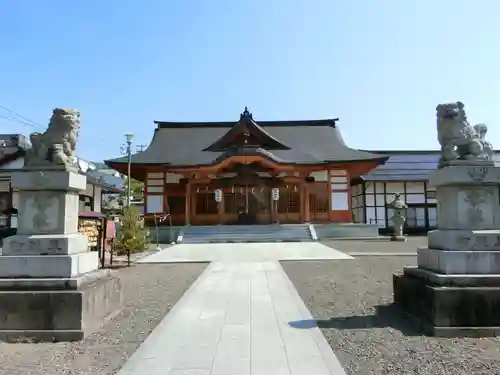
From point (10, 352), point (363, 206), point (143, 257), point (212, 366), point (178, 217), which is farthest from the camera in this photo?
point (363, 206)

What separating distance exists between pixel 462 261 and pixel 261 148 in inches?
949

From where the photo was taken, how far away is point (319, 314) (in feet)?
21.1

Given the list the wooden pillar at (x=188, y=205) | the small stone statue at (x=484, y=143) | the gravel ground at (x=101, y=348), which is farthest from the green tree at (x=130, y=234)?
the wooden pillar at (x=188, y=205)

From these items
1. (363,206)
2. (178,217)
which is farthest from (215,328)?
(363,206)

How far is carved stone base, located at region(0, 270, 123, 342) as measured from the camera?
5.06 metres

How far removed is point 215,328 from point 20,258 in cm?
274

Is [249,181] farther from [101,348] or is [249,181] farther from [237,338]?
[101,348]

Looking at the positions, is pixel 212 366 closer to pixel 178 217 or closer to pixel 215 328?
pixel 215 328

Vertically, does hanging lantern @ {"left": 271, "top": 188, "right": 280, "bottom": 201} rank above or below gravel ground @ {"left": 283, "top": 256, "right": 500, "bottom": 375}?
above

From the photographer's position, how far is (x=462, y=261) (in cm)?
534

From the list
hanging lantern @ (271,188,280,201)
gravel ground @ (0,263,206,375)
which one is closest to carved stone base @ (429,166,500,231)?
gravel ground @ (0,263,206,375)

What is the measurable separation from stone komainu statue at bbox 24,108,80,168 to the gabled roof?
2089cm

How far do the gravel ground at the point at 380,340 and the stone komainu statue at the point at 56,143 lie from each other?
14.1ft

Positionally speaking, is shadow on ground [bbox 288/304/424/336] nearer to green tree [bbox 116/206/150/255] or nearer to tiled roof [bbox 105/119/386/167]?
green tree [bbox 116/206/150/255]
